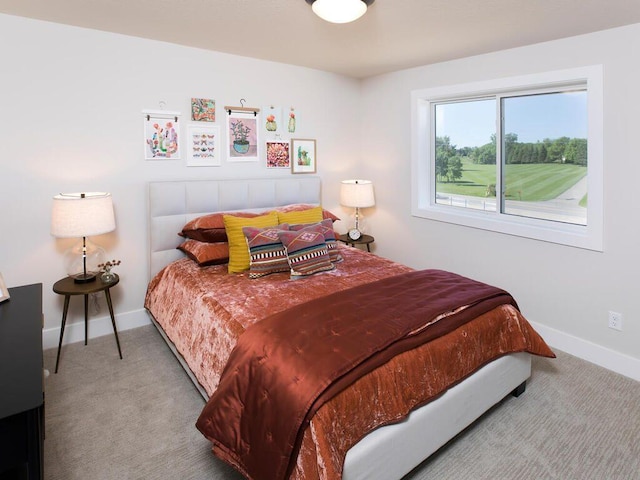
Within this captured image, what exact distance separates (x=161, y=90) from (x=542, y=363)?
11.8 feet

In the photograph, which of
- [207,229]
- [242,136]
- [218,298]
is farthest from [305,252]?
[242,136]

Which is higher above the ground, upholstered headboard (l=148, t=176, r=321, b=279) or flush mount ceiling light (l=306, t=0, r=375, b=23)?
flush mount ceiling light (l=306, t=0, r=375, b=23)

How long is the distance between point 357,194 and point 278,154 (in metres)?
0.90

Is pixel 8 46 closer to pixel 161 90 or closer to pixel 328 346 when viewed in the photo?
pixel 161 90

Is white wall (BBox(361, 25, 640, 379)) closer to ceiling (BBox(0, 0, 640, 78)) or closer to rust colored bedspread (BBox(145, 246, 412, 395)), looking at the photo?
ceiling (BBox(0, 0, 640, 78))

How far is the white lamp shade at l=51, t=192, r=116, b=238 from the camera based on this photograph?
8.41 feet

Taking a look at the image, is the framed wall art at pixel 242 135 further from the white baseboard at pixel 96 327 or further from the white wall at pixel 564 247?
the white baseboard at pixel 96 327

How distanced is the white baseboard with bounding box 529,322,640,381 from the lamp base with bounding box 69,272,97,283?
3428mm

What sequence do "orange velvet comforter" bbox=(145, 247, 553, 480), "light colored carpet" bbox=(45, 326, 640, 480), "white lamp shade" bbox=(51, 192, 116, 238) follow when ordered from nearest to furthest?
"orange velvet comforter" bbox=(145, 247, 553, 480) < "light colored carpet" bbox=(45, 326, 640, 480) < "white lamp shade" bbox=(51, 192, 116, 238)

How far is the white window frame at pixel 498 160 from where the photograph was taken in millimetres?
2695

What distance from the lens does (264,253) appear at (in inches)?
110

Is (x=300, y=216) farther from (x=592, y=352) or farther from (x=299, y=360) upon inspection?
(x=592, y=352)

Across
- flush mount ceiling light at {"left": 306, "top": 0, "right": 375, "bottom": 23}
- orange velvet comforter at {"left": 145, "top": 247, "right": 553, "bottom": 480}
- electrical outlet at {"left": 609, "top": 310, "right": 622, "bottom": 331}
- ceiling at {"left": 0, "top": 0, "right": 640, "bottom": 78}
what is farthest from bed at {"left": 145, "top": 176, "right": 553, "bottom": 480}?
flush mount ceiling light at {"left": 306, "top": 0, "right": 375, "bottom": 23}

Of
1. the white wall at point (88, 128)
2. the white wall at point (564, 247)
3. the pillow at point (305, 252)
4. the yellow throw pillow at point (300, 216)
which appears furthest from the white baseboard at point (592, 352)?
the white wall at point (88, 128)
